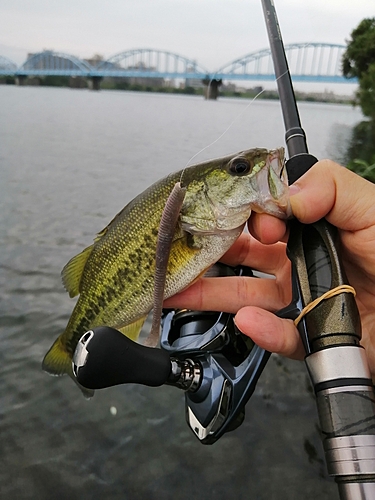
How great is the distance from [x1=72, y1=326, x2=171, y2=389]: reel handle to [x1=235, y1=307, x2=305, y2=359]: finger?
1.29 ft

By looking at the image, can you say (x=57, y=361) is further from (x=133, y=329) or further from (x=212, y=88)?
(x=212, y=88)

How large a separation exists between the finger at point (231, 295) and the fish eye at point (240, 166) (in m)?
0.62

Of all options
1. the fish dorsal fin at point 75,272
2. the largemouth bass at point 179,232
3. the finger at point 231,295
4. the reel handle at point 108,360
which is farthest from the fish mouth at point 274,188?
the fish dorsal fin at point 75,272

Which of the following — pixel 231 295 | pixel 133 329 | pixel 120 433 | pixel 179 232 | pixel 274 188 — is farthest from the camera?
pixel 120 433

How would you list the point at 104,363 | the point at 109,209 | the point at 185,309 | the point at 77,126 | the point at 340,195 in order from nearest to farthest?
the point at 104,363 < the point at 340,195 < the point at 185,309 < the point at 109,209 < the point at 77,126

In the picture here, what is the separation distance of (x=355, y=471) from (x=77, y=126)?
23060 mm

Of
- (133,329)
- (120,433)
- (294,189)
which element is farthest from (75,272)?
(120,433)

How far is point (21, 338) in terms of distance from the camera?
504 cm

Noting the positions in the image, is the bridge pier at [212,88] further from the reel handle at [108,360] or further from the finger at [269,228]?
the reel handle at [108,360]

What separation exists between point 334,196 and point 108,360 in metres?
1.04

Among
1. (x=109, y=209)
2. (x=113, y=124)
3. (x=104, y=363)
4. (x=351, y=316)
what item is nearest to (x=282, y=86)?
(x=351, y=316)

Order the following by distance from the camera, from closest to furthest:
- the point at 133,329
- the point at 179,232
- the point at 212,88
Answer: the point at 179,232 → the point at 133,329 → the point at 212,88

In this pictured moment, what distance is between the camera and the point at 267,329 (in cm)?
179

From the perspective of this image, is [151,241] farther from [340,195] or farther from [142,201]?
[340,195]
